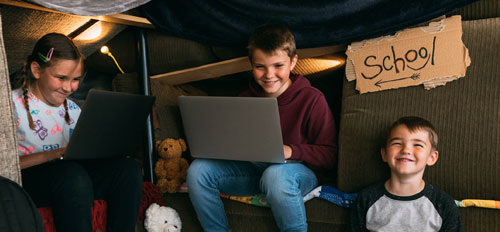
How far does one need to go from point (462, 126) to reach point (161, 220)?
1.00 meters

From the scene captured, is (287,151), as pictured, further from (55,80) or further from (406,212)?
(55,80)

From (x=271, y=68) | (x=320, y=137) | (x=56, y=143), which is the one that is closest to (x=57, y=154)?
(x=56, y=143)

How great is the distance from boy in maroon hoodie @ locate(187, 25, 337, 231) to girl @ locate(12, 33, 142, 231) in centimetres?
21

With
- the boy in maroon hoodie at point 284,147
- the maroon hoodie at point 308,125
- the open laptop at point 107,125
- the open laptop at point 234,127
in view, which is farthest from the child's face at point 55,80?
the maroon hoodie at point 308,125

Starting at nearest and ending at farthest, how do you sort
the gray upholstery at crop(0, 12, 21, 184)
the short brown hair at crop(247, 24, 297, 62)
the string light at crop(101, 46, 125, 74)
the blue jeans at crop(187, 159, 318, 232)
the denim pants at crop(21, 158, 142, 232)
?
the gray upholstery at crop(0, 12, 21, 184), the denim pants at crop(21, 158, 142, 232), the blue jeans at crop(187, 159, 318, 232), the short brown hair at crop(247, 24, 297, 62), the string light at crop(101, 46, 125, 74)

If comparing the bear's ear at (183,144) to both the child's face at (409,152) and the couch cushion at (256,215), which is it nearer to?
the couch cushion at (256,215)

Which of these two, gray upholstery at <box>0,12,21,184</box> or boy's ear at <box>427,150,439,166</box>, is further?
boy's ear at <box>427,150,439,166</box>

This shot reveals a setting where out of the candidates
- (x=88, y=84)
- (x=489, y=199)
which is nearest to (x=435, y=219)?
(x=489, y=199)

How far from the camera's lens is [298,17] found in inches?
52.7

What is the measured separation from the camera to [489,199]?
1107 millimetres

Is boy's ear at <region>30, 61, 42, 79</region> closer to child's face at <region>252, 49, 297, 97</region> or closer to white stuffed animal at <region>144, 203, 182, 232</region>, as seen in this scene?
white stuffed animal at <region>144, 203, 182, 232</region>

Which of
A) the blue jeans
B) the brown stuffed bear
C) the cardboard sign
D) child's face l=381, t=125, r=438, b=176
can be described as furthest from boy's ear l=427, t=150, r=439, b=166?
the brown stuffed bear

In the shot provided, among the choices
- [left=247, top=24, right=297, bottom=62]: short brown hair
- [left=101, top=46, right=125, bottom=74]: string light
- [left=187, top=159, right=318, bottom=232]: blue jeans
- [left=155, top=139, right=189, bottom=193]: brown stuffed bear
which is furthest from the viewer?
[left=101, top=46, right=125, bottom=74]: string light

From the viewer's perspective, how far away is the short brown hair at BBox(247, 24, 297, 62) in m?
1.24
